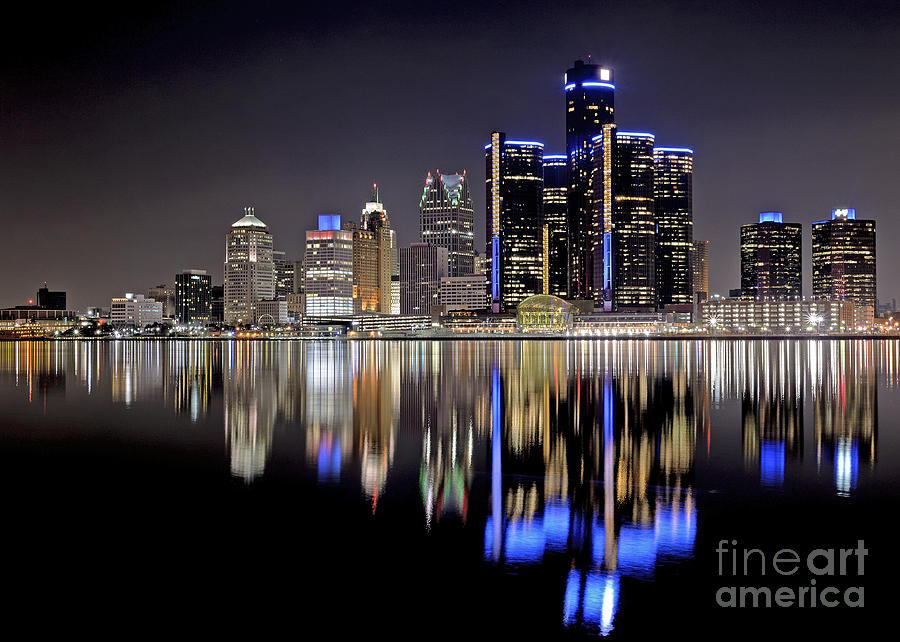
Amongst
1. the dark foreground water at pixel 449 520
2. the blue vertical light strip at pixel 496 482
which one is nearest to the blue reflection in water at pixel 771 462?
the dark foreground water at pixel 449 520

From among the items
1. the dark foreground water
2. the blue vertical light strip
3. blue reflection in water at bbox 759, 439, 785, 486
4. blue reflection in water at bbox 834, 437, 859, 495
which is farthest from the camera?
blue reflection in water at bbox 759, 439, 785, 486

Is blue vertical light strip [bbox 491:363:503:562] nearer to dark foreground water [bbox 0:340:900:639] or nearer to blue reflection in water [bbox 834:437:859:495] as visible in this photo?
dark foreground water [bbox 0:340:900:639]

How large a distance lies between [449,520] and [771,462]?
10.7m

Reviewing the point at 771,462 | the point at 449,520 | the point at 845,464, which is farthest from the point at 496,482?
the point at 845,464

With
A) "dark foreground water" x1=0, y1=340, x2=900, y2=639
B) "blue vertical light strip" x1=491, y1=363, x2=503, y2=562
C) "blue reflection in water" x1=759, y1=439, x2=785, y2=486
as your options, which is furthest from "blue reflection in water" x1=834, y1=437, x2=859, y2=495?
"blue vertical light strip" x1=491, y1=363, x2=503, y2=562

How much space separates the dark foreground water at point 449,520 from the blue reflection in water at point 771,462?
13 cm

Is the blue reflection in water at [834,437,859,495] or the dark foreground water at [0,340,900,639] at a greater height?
the dark foreground water at [0,340,900,639]

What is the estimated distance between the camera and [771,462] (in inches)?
832

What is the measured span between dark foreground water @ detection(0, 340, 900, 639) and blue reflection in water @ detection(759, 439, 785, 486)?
0.13 m

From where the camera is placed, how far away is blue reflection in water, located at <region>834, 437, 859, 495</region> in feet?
59.7

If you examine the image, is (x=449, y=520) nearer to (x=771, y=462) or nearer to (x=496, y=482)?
(x=496, y=482)

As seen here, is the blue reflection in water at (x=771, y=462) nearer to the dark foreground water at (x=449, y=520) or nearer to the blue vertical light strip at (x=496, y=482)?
the dark foreground water at (x=449, y=520)

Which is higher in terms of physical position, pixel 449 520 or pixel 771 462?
pixel 449 520

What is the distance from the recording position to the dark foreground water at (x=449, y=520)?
10.5 m
